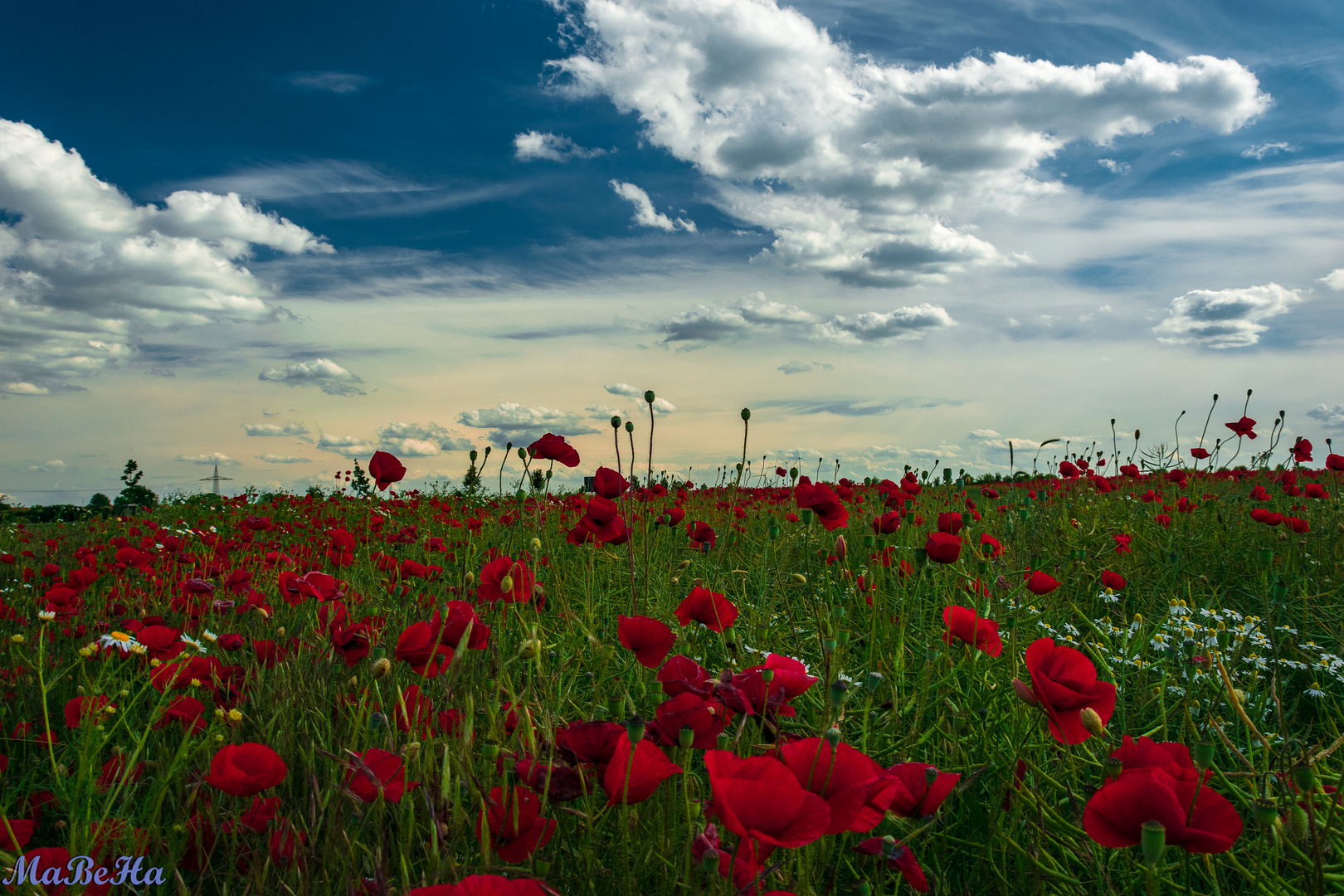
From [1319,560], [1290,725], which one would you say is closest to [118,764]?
[1290,725]

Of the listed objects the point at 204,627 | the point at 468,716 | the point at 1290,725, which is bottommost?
the point at 1290,725

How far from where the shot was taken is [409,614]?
9.52 feet

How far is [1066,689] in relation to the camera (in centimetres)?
120

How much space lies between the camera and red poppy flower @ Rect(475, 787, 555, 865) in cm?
112

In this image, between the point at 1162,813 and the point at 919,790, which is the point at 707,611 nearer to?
the point at 919,790

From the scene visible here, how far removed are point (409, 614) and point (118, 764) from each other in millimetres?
1355

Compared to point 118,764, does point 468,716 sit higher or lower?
higher

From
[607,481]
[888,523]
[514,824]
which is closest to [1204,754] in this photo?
[514,824]

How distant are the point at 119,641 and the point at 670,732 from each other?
2.18m

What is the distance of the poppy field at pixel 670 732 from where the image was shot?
42.9 inches

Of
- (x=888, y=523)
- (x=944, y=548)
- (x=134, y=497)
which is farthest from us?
(x=134, y=497)

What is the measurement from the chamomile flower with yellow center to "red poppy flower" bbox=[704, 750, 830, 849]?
226cm

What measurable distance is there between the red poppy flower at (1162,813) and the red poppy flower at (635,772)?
22.1 inches

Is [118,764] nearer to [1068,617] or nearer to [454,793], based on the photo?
[454,793]
